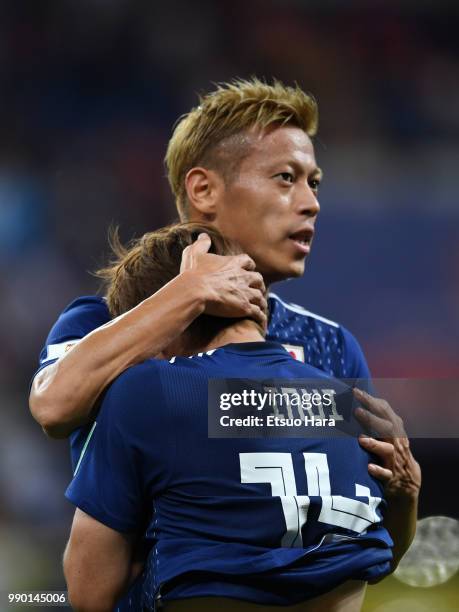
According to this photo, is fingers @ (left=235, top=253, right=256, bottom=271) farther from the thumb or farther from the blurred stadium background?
the blurred stadium background

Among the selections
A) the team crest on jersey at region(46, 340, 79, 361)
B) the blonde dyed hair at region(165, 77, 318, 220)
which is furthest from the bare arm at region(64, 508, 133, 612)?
the blonde dyed hair at region(165, 77, 318, 220)

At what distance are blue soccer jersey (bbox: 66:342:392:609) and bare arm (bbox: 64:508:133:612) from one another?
0.09 ft

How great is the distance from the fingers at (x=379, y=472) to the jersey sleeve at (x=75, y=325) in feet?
3.11

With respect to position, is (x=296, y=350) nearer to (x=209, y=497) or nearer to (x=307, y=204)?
(x=307, y=204)

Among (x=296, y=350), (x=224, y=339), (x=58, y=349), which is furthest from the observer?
(x=296, y=350)

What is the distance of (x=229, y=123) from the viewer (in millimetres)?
2893

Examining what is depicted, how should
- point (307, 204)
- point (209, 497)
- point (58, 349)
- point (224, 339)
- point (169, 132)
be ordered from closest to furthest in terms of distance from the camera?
point (209, 497), point (224, 339), point (58, 349), point (307, 204), point (169, 132)

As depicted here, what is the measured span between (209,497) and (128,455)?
16 centimetres

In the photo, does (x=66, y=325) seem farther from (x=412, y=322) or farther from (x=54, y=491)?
(x=412, y=322)

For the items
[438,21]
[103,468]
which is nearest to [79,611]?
[103,468]

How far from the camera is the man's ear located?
2869 mm

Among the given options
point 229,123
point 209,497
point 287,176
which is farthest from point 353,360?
point 209,497

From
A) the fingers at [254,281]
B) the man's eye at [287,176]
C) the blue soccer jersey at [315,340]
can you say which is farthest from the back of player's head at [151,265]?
the man's eye at [287,176]

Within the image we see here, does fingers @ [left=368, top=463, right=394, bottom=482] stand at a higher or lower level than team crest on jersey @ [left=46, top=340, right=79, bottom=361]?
lower
